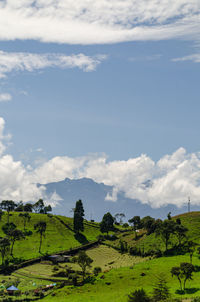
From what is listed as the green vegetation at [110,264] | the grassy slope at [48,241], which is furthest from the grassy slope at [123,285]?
the grassy slope at [48,241]

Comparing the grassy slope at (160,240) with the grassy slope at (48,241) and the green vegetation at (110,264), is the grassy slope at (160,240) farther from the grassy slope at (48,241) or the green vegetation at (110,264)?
the grassy slope at (48,241)

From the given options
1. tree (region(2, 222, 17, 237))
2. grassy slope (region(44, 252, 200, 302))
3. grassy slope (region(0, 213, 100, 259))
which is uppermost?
tree (region(2, 222, 17, 237))

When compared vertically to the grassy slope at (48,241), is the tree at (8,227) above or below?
above

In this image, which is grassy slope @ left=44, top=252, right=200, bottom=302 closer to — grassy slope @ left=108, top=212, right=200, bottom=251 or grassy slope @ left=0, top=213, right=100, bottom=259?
grassy slope @ left=108, top=212, right=200, bottom=251

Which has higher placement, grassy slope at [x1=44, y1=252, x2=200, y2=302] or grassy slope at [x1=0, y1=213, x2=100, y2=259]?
grassy slope at [x1=0, y1=213, x2=100, y2=259]

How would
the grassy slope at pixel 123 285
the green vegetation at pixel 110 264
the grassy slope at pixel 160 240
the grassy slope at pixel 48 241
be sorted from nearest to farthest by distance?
the grassy slope at pixel 123 285 → the green vegetation at pixel 110 264 → the grassy slope at pixel 160 240 → the grassy slope at pixel 48 241

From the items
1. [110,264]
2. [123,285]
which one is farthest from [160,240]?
[123,285]

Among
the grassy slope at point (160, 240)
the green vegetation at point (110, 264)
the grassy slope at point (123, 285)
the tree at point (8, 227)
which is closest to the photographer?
the grassy slope at point (123, 285)

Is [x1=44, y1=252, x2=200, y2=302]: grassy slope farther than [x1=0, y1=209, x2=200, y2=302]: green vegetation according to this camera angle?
No

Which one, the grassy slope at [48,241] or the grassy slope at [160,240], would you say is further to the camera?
the grassy slope at [48,241]

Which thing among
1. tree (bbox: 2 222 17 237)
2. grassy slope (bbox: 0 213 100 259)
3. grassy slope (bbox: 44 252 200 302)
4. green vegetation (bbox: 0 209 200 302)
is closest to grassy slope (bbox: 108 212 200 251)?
green vegetation (bbox: 0 209 200 302)

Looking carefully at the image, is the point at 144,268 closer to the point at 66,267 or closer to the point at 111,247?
the point at 66,267

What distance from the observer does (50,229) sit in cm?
19312

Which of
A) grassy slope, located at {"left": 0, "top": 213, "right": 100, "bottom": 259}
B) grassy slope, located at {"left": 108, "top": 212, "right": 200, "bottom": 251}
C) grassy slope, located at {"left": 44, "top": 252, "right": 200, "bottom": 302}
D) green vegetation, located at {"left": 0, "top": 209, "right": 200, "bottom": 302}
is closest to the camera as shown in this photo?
grassy slope, located at {"left": 44, "top": 252, "right": 200, "bottom": 302}
